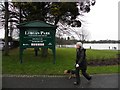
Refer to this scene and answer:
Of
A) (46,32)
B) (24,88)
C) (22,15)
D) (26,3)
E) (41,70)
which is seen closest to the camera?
(24,88)

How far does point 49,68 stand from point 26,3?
6.69 metres

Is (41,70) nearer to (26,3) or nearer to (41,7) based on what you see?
(26,3)

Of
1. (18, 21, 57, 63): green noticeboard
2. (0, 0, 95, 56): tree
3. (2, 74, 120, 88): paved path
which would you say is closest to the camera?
(2, 74, 120, 88): paved path

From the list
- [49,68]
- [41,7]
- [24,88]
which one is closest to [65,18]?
[41,7]

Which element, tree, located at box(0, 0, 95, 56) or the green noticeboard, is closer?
the green noticeboard

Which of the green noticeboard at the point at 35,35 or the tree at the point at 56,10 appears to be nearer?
the green noticeboard at the point at 35,35

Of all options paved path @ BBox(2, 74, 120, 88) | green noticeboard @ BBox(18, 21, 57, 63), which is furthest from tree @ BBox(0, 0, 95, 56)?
paved path @ BBox(2, 74, 120, 88)

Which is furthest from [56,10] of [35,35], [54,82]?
[54,82]

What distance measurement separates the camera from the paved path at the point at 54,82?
11.0 metres

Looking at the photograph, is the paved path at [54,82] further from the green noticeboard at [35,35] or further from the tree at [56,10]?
the tree at [56,10]

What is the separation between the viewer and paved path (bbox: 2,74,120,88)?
36.2 feet

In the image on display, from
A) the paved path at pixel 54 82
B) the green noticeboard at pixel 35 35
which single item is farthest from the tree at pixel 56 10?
the paved path at pixel 54 82

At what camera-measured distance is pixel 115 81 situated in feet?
39.9

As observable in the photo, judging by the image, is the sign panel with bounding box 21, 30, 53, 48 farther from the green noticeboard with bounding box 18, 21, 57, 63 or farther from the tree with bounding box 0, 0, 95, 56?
the tree with bounding box 0, 0, 95, 56
